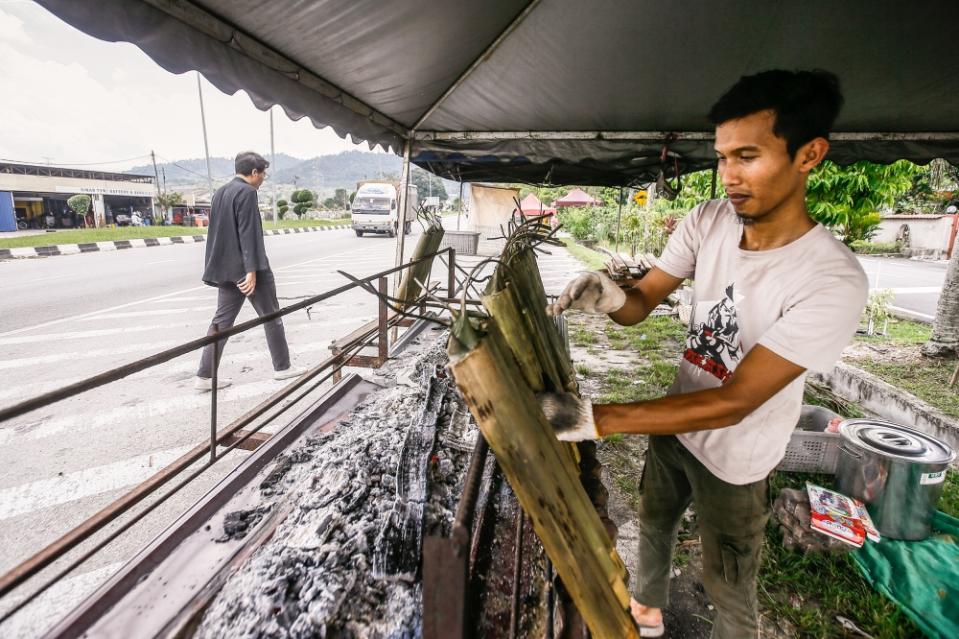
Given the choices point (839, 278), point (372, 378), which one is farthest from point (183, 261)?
point (839, 278)

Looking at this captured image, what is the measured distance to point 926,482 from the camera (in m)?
2.33

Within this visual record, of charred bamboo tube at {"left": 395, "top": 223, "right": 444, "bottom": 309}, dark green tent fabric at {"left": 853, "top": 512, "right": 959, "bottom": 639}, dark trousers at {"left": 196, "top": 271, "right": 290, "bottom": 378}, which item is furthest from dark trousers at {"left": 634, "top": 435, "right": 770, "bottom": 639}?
dark trousers at {"left": 196, "top": 271, "right": 290, "bottom": 378}

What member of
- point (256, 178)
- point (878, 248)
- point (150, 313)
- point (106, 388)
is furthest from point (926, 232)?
point (106, 388)

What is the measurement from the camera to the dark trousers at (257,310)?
376 centimetres

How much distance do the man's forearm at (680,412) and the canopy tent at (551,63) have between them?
2000mm

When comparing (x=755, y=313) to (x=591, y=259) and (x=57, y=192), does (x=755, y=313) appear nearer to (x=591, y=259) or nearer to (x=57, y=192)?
(x=591, y=259)

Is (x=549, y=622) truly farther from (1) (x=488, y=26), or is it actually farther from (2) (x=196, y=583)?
(1) (x=488, y=26)

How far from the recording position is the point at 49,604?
77.5 inches

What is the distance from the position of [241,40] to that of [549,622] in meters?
2.49

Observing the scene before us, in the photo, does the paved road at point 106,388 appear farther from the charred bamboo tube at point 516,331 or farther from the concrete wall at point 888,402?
the concrete wall at point 888,402

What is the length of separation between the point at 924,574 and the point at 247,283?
4.60m

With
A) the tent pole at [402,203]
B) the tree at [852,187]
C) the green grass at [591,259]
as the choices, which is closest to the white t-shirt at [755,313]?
the tent pole at [402,203]

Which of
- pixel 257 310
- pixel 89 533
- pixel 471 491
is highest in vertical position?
pixel 471 491

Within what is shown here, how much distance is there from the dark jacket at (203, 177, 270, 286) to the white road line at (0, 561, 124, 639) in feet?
7.12
